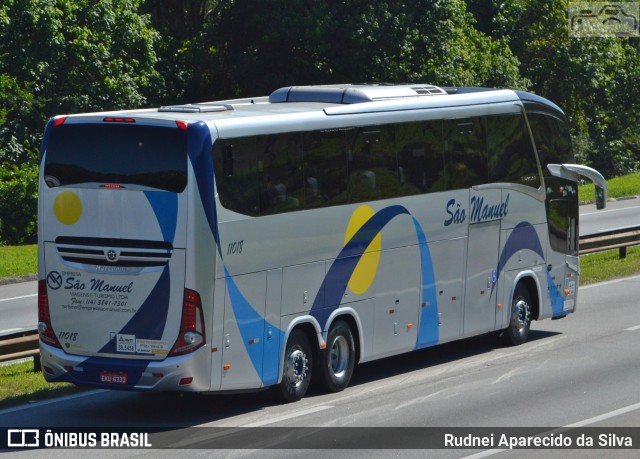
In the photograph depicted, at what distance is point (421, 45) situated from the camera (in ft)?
142

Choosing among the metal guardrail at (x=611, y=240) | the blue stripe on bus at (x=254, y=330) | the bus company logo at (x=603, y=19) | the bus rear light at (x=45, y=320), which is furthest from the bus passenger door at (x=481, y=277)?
the bus company logo at (x=603, y=19)

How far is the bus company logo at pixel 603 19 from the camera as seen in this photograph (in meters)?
55.0

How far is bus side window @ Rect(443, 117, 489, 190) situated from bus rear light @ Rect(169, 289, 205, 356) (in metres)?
5.11

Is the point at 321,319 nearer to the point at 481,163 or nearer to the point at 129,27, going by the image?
the point at 481,163

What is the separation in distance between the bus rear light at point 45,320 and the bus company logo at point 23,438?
1.06 meters

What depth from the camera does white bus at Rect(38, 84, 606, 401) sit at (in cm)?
A: 1245

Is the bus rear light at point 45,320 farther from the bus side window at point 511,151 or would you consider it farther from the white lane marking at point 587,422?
the bus side window at point 511,151

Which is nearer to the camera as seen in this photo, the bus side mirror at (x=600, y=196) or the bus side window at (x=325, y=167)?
the bus side window at (x=325, y=167)

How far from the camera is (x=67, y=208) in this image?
12891mm

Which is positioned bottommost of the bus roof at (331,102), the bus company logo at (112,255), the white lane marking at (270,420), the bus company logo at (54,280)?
the white lane marking at (270,420)

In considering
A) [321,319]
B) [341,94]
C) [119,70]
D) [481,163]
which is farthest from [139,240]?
[119,70]

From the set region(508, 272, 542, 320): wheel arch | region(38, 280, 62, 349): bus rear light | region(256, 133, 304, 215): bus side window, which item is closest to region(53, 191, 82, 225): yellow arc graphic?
region(38, 280, 62, 349): bus rear light

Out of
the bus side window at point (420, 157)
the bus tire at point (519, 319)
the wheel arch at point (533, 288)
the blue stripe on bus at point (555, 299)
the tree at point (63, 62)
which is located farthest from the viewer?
the tree at point (63, 62)

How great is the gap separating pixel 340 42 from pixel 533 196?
81.5 feet
